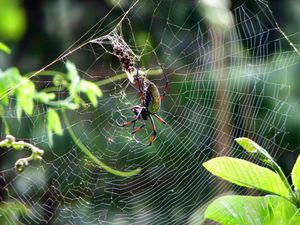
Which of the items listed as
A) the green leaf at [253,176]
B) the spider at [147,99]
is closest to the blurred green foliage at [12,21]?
the spider at [147,99]

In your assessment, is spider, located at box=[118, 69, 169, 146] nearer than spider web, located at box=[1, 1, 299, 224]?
Yes

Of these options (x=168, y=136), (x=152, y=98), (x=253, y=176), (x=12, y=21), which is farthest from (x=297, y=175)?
(x=12, y=21)

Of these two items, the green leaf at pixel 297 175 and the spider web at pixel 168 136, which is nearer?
the green leaf at pixel 297 175

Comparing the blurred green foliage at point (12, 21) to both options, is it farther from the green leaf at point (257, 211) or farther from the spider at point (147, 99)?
the green leaf at point (257, 211)

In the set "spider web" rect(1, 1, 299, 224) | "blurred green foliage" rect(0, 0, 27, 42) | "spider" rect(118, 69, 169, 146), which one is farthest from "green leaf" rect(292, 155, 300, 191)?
"blurred green foliage" rect(0, 0, 27, 42)

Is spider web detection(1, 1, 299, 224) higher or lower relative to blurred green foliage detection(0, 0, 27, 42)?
lower

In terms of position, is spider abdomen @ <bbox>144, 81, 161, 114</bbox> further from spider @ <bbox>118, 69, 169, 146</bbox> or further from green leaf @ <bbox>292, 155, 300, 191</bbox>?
green leaf @ <bbox>292, 155, 300, 191</bbox>

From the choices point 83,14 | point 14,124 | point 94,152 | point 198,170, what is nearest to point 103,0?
point 83,14

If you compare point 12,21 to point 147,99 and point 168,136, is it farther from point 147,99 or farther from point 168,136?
point 147,99

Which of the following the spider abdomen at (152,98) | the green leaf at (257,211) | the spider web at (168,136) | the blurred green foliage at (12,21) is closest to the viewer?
the green leaf at (257,211)
